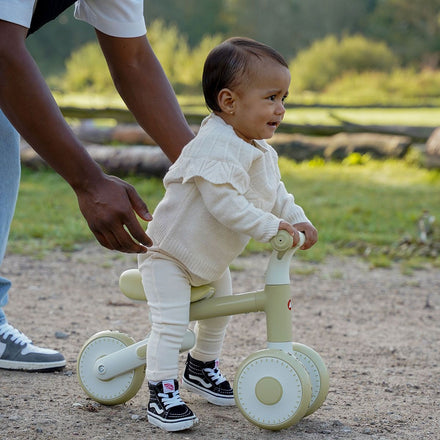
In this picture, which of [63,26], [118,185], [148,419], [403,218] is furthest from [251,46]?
[63,26]

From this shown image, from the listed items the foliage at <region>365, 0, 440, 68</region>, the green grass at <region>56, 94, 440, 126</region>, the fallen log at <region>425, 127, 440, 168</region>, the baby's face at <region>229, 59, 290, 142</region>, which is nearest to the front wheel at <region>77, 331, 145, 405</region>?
the baby's face at <region>229, 59, 290, 142</region>

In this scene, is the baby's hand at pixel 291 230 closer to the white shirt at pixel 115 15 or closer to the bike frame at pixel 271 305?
the bike frame at pixel 271 305

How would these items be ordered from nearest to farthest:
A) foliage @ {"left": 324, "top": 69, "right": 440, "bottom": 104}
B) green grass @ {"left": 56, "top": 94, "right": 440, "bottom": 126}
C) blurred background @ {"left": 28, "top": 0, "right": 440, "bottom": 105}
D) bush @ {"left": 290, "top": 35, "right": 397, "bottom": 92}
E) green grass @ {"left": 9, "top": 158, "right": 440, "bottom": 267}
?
green grass @ {"left": 9, "top": 158, "right": 440, "bottom": 267} → green grass @ {"left": 56, "top": 94, "right": 440, "bottom": 126} → foliage @ {"left": 324, "top": 69, "right": 440, "bottom": 104} → blurred background @ {"left": 28, "top": 0, "right": 440, "bottom": 105} → bush @ {"left": 290, "top": 35, "right": 397, "bottom": 92}

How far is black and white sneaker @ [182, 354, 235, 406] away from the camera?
7.71 feet

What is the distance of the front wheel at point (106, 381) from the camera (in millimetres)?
2279

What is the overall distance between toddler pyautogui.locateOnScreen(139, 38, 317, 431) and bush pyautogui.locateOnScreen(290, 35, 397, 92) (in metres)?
22.2

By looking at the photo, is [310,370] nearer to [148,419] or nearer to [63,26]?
[148,419]

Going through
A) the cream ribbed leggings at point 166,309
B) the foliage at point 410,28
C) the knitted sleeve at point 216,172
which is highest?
the foliage at point 410,28

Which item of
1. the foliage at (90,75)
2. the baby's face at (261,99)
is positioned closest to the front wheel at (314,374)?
the baby's face at (261,99)

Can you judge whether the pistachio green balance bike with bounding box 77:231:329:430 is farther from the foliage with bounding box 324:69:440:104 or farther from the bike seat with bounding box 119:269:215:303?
the foliage with bounding box 324:69:440:104

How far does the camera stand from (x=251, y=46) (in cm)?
202

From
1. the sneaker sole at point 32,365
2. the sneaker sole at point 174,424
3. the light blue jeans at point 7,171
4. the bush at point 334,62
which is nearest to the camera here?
the sneaker sole at point 174,424

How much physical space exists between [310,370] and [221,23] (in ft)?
110

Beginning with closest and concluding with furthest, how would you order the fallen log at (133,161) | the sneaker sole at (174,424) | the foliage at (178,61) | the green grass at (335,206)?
the sneaker sole at (174,424)
the green grass at (335,206)
the fallen log at (133,161)
the foliage at (178,61)
